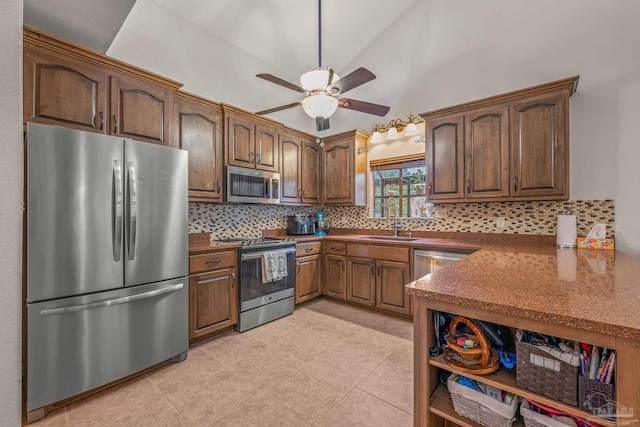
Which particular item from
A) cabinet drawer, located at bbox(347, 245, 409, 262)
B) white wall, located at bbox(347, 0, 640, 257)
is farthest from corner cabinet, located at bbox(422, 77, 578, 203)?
cabinet drawer, located at bbox(347, 245, 409, 262)

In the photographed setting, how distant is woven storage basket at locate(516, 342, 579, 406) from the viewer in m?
0.88

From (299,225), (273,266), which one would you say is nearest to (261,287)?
(273,266)

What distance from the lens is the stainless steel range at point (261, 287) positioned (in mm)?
2818

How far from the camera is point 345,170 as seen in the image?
155 inches

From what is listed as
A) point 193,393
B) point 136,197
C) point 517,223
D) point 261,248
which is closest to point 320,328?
point 261,248

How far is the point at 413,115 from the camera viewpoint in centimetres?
348

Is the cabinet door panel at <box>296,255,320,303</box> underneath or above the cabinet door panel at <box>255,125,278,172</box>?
underneath

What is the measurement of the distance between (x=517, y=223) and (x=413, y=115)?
5.69 feet

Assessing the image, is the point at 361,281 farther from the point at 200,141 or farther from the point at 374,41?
the point at 374,41

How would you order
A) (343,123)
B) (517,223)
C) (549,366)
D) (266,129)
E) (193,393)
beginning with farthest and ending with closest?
(343,123) < (266,129) < (517,223) < (193,393) < (549,366)

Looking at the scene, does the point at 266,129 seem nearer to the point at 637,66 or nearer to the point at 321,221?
the point at 321,221

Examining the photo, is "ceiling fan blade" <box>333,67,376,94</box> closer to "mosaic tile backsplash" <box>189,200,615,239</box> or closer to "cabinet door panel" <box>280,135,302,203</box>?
"cabinet door panel" <box>280,135,302,203</box>

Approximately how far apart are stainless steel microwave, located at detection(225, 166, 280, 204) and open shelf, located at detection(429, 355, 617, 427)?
98.7 inches

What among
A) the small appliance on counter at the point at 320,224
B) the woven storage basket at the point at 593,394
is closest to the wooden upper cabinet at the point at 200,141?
the small appliance on counter at the point at 320,224
